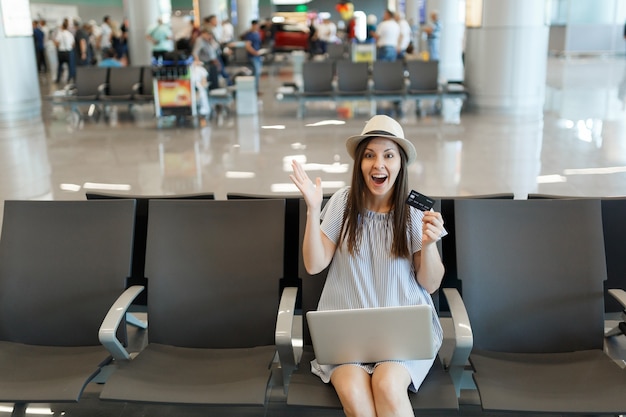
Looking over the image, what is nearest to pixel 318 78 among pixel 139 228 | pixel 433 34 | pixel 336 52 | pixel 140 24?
pixel 336 52

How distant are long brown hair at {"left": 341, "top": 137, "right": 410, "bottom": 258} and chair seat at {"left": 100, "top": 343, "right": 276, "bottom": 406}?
0.61 metres

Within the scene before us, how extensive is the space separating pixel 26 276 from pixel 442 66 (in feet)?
53.5

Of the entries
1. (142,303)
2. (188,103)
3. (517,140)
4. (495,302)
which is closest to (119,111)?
(188,103)

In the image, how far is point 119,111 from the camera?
11.7 meters

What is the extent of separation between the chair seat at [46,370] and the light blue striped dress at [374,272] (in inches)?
35.4

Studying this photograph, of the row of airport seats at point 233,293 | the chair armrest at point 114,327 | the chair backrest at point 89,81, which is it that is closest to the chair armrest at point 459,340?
the row of airport seats at point 233,293

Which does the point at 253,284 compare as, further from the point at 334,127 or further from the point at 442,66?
the point at 442,66

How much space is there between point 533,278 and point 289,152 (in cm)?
542

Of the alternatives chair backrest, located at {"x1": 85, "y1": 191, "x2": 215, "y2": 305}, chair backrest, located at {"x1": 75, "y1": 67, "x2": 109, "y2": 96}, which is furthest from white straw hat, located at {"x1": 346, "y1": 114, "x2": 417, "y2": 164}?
chair backrest, located at {"x1": 75, "y1": 67, "x2": 109, "y2": 96}

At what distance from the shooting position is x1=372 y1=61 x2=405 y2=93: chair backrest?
1056 centimetres

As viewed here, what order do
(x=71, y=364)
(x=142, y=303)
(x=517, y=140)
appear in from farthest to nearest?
(x=517, y=140) → (x=142, y=303) → (x=71, y=364)

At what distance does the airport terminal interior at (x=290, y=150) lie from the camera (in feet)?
20.8

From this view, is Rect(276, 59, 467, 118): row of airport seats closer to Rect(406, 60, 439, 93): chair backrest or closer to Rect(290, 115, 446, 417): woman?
Rect(406, 60, 439, 93): chair backrest

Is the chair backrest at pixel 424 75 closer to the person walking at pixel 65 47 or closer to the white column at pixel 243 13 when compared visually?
the person walking at pixel 65 47
